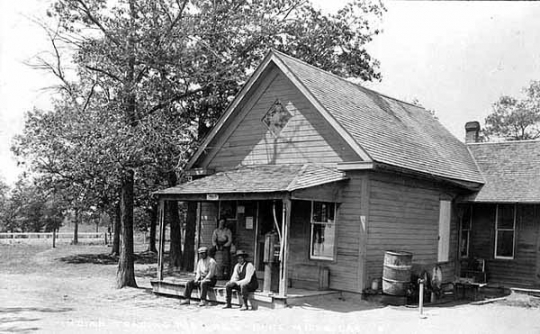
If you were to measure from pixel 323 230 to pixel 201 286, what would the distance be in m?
3.65

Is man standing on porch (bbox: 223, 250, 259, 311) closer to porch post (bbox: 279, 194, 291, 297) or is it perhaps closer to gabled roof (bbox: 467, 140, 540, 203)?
porch post (bbox: 279, 194, 291, 297)

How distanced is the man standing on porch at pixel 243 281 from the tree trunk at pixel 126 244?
6.23m

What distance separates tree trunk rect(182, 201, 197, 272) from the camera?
25.0 metres

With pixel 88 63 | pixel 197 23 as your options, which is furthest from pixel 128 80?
pixel 197 23

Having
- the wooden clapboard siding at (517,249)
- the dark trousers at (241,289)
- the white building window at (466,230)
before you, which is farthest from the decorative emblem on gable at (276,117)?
the wooden clapboard siding at (517,249)

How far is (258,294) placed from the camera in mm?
14422

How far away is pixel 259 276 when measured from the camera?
57.7ft

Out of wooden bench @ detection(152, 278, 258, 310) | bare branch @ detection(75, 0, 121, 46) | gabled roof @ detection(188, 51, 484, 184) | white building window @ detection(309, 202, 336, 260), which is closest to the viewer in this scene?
wooden bench @ detection(152, 278, 258, 310)

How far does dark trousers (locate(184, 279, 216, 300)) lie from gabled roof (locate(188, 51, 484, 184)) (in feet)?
16.4

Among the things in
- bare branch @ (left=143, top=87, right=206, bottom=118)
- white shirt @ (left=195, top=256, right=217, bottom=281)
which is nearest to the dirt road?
white shirt @ (left=195, top=256, right=217, bottom=281)

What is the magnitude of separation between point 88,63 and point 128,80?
175 cm

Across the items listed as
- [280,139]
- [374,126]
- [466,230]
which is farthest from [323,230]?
[466,230]

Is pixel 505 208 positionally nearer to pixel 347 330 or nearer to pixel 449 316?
pixel 449 316

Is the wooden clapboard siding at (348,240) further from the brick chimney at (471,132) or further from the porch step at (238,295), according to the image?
the brick chimney at (471,132)
